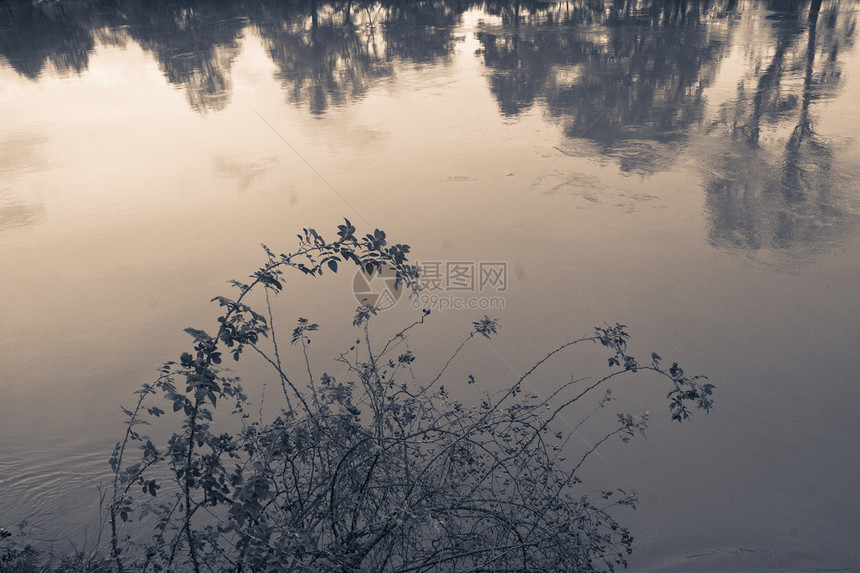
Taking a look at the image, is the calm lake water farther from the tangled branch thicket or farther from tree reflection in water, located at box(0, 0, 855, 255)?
the tangled branch thicket

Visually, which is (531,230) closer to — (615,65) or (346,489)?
(346,489)

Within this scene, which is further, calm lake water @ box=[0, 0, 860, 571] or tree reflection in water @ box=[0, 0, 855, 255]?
tree reflection in water @ box=[0, 0, 855, 255]

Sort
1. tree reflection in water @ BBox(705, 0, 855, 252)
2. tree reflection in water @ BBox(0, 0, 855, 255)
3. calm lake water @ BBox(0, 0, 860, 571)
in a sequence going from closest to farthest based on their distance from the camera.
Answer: calm lake water @ BBox(0, 0, 860, 571) < tree reflection in water @ BBox(705, 0, 855, 252) < tree reflection in water @ BBox(0, 0, 855, 255)

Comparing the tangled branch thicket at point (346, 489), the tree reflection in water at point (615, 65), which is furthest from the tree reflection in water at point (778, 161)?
the tangled branch thicket at point (346, 489)

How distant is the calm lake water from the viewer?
3588 millimetres

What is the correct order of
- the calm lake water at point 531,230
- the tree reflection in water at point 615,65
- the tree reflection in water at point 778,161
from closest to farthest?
the calm lake water at point 531,230, the tree reflection in water at point 778,161, the tree reflection in water at point 615,65

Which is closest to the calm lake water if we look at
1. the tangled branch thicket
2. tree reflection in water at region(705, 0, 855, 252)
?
tree reflection in water at region(705, 0, 855, 252)

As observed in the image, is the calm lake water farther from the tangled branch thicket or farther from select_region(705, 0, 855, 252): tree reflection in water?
the tangled branch thicket

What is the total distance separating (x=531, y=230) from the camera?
6156 millimetres

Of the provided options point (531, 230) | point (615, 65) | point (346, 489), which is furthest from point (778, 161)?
point (346, 489)

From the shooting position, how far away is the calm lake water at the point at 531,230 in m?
3.59

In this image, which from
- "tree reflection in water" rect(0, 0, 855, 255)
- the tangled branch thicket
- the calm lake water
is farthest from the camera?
"tree reflection in water" rect(0, 0, 855, 255)

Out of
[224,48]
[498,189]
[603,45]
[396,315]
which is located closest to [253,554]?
[396,315]

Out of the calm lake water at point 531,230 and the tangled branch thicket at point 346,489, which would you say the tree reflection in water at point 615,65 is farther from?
the tangled branch thicket at point 346,489
